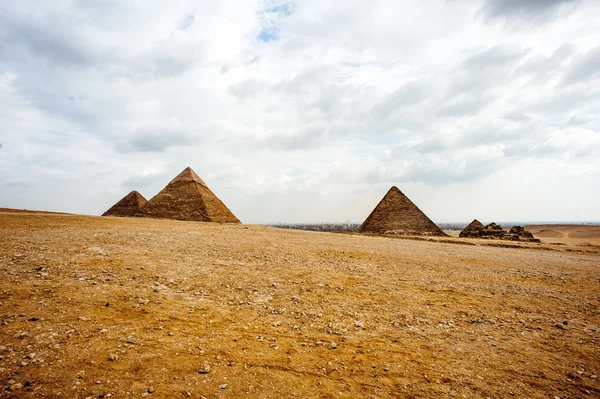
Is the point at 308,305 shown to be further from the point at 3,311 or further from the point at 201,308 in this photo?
the point at 3,311

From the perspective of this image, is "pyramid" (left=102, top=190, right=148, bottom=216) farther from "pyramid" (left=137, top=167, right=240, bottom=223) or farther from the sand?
the sand

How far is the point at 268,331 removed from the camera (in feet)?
15.6

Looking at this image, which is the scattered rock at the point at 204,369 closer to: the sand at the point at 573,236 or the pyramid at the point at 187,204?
the pyramid at the point at 187,204

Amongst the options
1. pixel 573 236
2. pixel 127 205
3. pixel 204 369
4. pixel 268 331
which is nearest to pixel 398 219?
pixel 268 331

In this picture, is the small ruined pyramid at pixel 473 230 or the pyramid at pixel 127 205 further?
the pyramid at pixel 127 205

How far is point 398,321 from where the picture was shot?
5.50 meters

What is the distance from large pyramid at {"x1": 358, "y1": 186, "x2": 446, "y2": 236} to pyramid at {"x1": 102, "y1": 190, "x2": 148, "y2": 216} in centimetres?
3643

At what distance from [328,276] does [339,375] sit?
14.3ft

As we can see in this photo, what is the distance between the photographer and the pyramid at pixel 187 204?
109ft

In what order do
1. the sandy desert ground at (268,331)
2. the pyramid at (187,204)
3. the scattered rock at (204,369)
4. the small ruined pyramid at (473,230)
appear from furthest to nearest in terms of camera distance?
the small ruined pyramid at (473,230) → the pyramid at (187,204) → the scattered rock at (204,369) → the sandy desert ground at (268,331)

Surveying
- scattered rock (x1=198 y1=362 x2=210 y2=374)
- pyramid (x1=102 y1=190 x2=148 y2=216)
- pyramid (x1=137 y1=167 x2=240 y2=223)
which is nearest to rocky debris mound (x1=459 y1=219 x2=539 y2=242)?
pyramid (x1=137 y1=167 x2=240 y2=223)

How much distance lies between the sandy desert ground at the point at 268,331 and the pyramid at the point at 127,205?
140ft

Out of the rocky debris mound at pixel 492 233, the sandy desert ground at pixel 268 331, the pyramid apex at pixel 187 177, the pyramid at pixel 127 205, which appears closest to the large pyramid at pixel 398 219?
the rocky debris mound at pixel 492 233

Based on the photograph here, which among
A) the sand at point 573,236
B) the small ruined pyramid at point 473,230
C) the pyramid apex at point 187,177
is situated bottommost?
the sand at point 573,236
